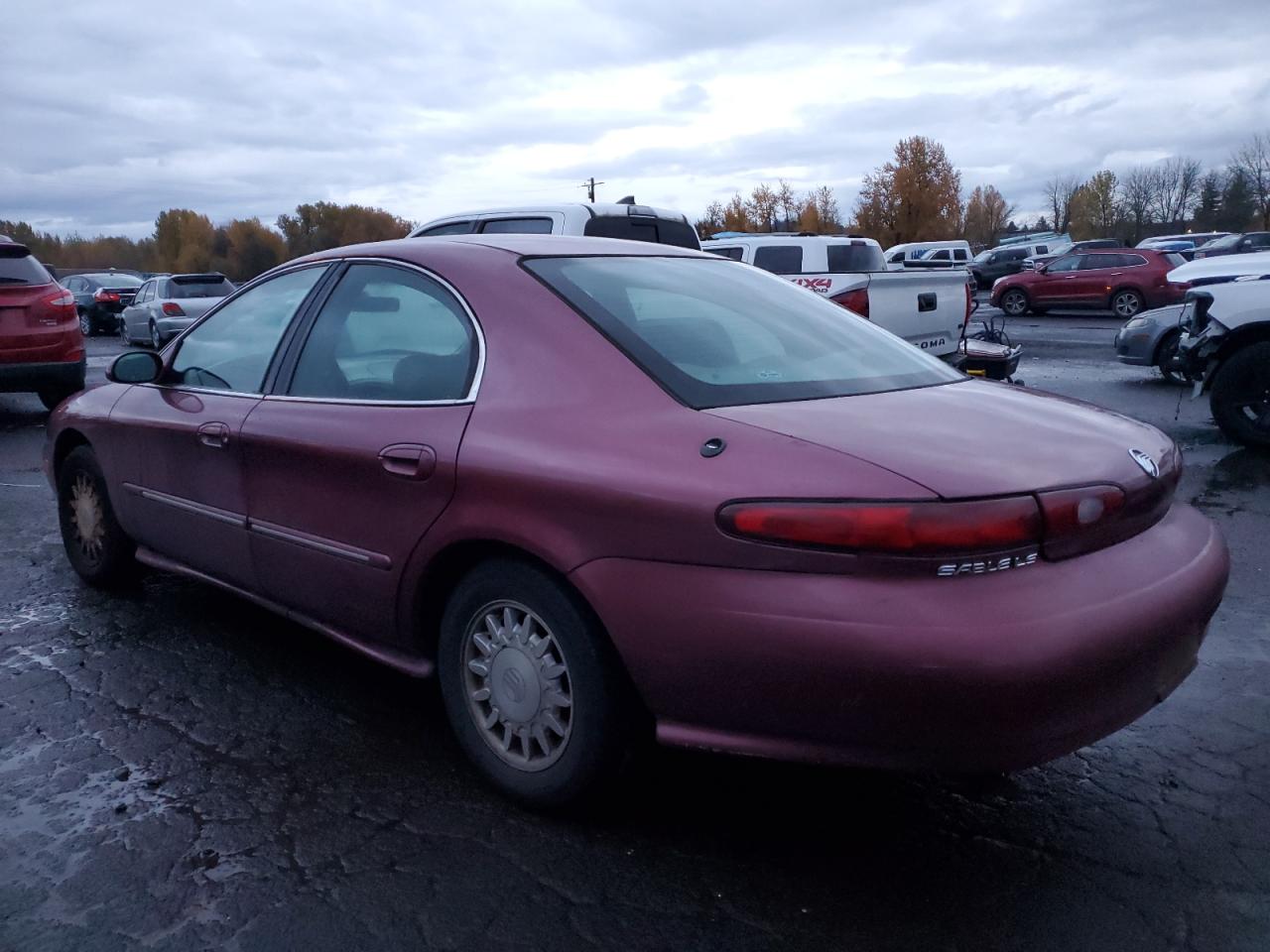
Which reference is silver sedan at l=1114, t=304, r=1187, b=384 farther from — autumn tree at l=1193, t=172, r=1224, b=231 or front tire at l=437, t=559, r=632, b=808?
autumn tree at l=1193, t=172, r=1224, b=231

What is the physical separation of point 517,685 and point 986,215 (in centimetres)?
10775

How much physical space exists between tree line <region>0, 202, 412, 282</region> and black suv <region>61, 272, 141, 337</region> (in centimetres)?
3201

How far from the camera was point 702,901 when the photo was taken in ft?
8.58

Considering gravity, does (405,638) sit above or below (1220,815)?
above

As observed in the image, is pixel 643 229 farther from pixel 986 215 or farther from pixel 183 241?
pixel 986 215

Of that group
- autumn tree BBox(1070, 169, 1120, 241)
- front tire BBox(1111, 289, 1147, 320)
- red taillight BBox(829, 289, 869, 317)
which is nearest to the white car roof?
red taillight BBox(829, 289, 869, 317)

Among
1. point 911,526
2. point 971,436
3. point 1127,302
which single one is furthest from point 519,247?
point 1127,302

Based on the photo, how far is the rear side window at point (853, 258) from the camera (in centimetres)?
1307

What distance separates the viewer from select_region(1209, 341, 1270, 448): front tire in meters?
8.39

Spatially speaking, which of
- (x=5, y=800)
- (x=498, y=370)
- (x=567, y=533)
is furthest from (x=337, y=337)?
(x=5, y=800)

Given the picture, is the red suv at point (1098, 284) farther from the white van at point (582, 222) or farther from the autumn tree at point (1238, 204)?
the autumn tree at point (1238, 204)

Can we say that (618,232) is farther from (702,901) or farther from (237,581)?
(702,901)

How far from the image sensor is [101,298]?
2848 cm

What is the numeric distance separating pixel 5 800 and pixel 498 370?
6.03 ft
